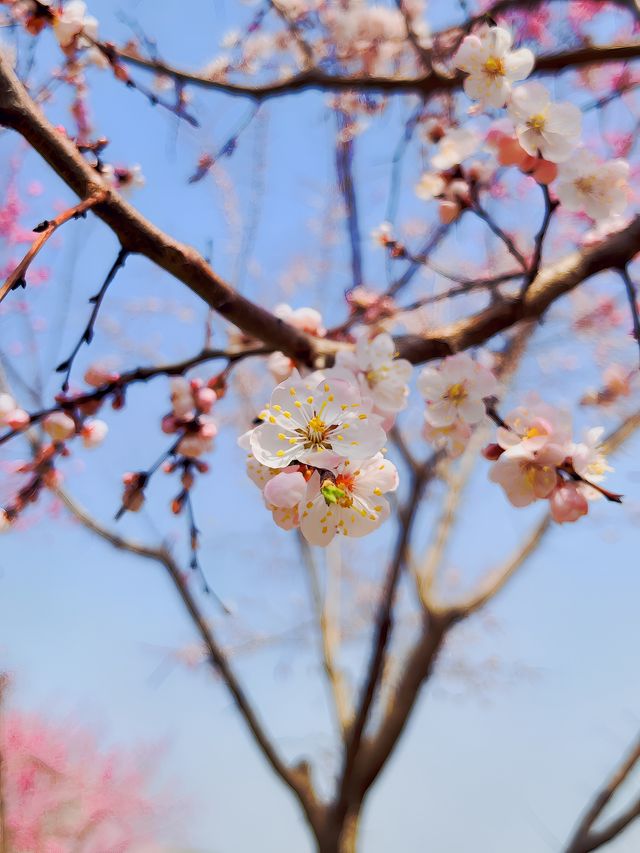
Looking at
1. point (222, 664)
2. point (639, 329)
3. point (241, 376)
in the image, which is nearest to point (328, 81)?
point (639, 329)

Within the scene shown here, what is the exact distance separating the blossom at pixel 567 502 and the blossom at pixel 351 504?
0.32 metres

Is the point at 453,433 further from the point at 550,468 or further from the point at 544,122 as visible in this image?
the point at 544,122

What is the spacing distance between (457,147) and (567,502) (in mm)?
854

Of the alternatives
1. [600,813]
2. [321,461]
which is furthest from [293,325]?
[600,813]

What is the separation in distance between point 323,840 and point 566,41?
328 centimetres

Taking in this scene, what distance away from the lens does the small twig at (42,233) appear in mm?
797

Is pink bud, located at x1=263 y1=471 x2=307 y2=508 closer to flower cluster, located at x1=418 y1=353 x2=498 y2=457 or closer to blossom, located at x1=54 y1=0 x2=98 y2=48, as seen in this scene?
flower cluster, located at x1=418 y1=353 x2=498 y2=457

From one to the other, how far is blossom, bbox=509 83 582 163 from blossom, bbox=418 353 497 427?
392 mm

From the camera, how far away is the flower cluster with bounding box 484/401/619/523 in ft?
3.31

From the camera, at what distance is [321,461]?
0.77 m

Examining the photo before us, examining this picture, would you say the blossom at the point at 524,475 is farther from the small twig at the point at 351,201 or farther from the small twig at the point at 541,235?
the small twig at the point at 351,201

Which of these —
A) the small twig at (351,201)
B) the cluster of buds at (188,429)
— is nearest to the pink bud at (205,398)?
the cluster of buds at (188,429)

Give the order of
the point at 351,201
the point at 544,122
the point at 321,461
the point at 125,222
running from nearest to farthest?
the point at 321,461
the point at 125,222
the point at 544,122
the point at 351,201

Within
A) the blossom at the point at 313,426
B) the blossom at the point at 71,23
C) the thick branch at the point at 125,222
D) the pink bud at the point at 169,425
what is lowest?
the pink bud at the point at 169,425
